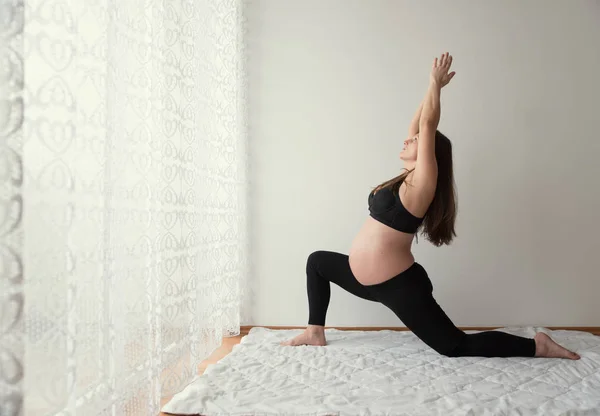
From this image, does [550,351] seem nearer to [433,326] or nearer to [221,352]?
[433,326]

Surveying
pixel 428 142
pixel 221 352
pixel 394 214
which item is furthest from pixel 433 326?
pixel 221 352

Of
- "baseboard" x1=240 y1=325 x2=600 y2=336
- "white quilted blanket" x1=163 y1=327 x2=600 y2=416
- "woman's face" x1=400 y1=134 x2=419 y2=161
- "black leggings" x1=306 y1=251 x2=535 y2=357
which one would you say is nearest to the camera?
"white quilted blanket" x1=163 y1=327 x2=600 y2=416

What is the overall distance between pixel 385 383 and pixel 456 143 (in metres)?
1.57

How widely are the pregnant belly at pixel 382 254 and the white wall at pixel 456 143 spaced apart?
2.08ft

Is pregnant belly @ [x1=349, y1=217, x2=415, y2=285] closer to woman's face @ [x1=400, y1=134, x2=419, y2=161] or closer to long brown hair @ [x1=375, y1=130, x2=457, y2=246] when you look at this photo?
long brown hair @ [x1=375, y1=130, x2=457, y2=246]

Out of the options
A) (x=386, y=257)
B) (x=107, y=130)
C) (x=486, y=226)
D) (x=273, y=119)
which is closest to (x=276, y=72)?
(x=273, y=119)

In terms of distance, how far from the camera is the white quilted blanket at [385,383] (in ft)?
4.37

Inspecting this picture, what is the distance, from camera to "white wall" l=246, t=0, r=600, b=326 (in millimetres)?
2553

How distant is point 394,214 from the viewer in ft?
6.14

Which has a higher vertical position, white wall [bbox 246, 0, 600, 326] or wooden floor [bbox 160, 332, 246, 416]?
white wall [bbox 246, 0, 600, 326]

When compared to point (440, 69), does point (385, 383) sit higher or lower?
lower

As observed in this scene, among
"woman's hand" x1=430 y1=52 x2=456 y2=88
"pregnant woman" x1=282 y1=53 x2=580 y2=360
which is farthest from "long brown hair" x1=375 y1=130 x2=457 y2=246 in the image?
"woman's hand" x1=430 y1=52 x2=456 y2=88

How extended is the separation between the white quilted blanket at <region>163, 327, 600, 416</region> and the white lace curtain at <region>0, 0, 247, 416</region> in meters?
0.19

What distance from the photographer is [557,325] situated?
8.30 ft
